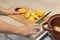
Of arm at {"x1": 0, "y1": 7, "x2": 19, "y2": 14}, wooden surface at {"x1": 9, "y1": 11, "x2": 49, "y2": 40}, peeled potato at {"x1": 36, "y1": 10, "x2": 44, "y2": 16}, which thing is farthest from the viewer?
arm at {"x1": 0, "y1": 7, "x2": 19, "y2": 14}

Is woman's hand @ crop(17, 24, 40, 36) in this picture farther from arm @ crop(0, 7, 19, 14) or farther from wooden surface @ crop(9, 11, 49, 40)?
arm @ crop(0, 7, 19, 14)

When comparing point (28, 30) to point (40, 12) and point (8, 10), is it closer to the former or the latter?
point (40, 12)

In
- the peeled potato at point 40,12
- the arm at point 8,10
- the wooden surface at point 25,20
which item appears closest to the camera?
the wooden surface at point 25,20

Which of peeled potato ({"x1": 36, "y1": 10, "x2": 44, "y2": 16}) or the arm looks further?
the arm

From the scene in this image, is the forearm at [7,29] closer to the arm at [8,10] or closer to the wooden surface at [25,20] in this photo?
the wooden surface at [25,20]

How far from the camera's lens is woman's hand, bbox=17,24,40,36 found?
98cm

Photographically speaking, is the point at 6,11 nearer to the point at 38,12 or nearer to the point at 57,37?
the point at 38,12

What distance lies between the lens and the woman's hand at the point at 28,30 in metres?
0.98

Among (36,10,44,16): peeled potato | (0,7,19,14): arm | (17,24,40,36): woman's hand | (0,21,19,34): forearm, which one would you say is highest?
(0,7,19,14): arm

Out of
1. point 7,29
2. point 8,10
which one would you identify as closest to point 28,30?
point 7,29

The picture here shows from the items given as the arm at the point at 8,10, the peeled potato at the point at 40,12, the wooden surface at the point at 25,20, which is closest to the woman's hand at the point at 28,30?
the wooden surface at the point at 25,20

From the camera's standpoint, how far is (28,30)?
0.99m

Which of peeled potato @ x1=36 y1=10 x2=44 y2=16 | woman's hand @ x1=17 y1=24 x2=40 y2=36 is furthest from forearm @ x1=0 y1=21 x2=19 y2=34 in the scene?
peeled potato @ x1=36 y1=10 x2=44 y2=16

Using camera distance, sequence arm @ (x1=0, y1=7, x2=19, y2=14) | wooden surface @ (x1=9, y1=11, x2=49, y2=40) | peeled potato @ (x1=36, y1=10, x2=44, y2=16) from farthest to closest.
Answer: arm @ (x1=0, y1=7, x2=19, y2=14) < peeled potato @ (x1=36, y1=10, x2=44, y2=16) < wooden surface @ (x1=9, y1=11, x2=49, y2=40)
